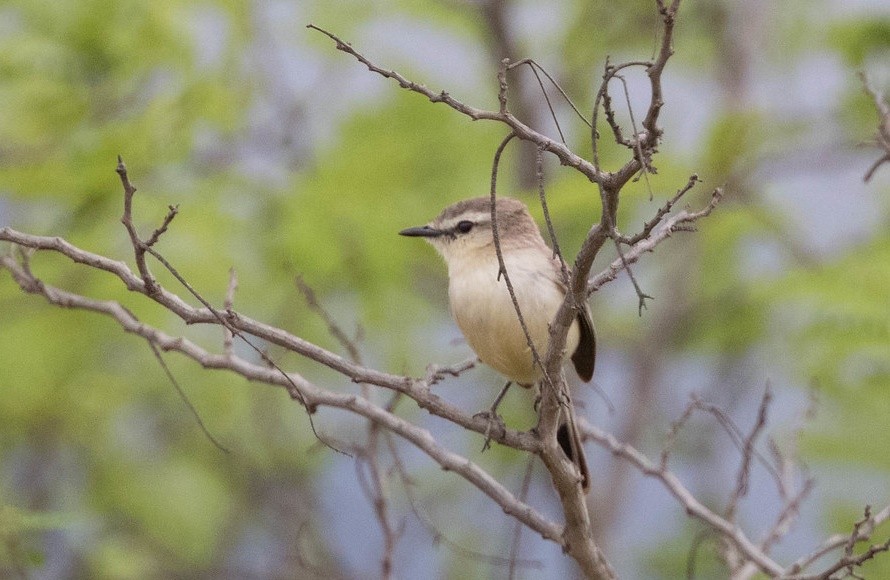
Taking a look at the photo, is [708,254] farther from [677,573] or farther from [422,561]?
[422,561]

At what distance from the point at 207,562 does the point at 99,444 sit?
1.54m

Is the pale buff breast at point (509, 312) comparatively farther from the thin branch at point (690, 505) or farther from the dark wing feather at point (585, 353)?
the thin branch at point (690, 505)

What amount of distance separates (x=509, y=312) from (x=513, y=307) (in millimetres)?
39

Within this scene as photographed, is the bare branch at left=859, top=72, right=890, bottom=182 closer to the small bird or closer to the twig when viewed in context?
the small bird

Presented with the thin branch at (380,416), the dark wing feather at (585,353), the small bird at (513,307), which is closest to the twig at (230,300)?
the thin branch at (380,416)

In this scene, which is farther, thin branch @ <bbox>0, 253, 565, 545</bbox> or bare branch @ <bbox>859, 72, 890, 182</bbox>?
bare branch @ <bbox>859, 72, 890, 182</bbox>

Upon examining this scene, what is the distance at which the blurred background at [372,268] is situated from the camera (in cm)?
564

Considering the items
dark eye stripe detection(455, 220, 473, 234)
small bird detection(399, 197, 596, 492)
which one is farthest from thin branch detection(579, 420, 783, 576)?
dark eye stripe detection(455, 220, 473, 234)

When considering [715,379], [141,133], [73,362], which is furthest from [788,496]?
[715,379]

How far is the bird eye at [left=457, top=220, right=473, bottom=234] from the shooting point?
4709 mm

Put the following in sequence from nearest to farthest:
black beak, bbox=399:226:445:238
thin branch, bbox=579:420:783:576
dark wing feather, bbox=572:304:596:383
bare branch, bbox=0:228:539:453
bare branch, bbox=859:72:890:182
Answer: bare branch, bbox=0:228:539:453 < bare branch, bbox=859:72:890:182 < thin branch, bbox=579:420:783:576 < dark wing feather, bbox=572:304:596:383 < black beak, bbox=399:226:445:238

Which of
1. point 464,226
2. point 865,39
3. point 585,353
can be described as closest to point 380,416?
point 585,353

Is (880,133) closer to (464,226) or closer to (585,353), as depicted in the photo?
(585,353)

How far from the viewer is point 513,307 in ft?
13.4
